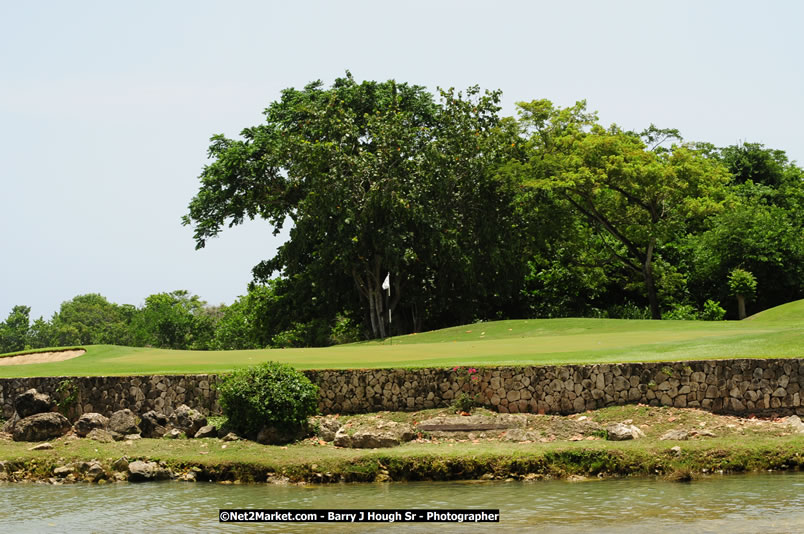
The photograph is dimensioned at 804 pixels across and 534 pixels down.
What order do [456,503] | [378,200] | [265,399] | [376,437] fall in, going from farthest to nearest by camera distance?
1. [378,200]
2. [265,399]
3. [376,437]
4. [456,503]

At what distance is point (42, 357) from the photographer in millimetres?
30391

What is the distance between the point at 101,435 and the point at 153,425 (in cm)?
115

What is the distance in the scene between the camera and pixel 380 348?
97.4 ft

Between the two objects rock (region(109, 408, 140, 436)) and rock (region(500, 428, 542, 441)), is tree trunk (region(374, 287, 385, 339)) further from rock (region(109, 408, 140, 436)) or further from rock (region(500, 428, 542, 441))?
rock (region(500, 428, 542, 441))

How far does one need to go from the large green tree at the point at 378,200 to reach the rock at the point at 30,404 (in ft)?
57.2

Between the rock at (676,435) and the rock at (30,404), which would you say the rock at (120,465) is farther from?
the rock at (676,435)

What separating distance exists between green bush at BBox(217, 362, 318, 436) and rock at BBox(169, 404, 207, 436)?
63cm

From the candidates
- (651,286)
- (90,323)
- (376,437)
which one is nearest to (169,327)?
(90,323)

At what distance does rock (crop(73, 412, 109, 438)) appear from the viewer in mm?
21297

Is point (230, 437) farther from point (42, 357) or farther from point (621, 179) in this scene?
point (621, 179)

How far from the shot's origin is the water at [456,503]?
12.8 m

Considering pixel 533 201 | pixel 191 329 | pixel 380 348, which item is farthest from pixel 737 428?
pixel 191 329

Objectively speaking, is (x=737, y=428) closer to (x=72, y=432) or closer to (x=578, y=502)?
(x=578, y=502)

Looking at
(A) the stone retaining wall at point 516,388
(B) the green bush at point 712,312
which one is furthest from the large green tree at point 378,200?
(A) the stone retaining wall at point 516,388
